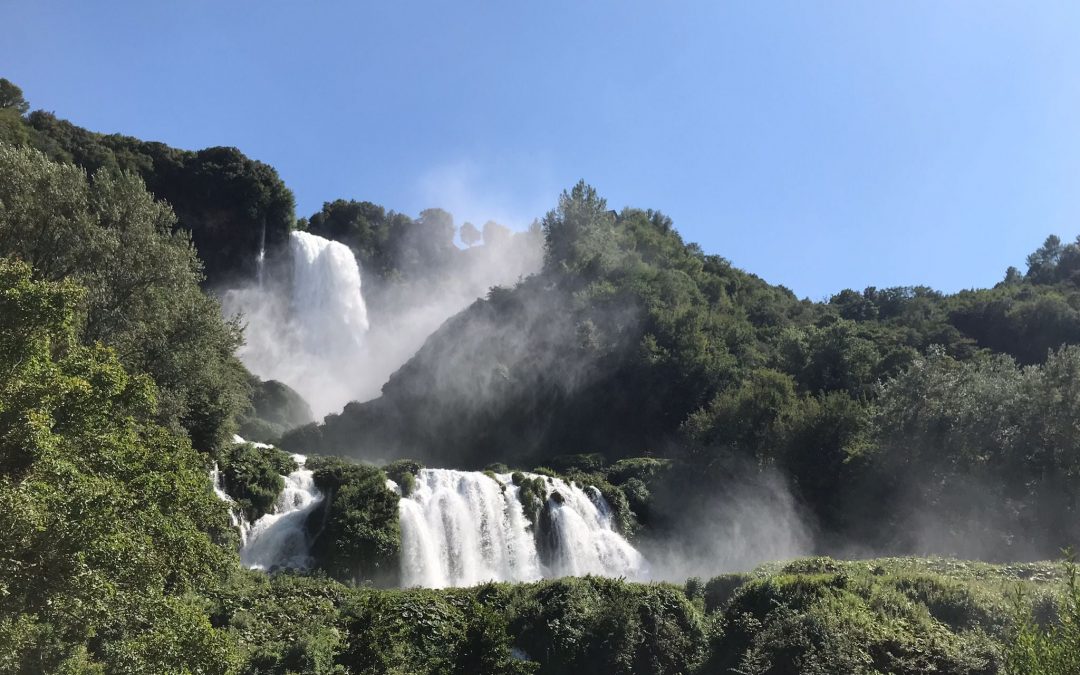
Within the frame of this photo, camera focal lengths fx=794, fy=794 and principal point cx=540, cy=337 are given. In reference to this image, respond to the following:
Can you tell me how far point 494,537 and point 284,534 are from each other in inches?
357

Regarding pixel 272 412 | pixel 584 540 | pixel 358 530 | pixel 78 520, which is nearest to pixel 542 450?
pixel 584 540

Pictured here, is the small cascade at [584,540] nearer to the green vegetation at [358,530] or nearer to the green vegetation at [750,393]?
the green vegetation at [750,393]

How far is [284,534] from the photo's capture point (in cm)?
3381

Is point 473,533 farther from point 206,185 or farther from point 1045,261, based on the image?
point 1045,261

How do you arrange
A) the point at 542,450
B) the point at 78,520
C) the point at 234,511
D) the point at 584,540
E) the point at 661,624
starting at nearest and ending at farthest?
the point at 78,520, the point at 661,624, the point at 234,511, the point at 584,540, the point at 542,450

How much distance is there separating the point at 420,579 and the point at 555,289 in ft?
114

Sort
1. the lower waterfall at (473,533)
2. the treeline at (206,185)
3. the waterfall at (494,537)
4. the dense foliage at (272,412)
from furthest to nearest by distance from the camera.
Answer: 1. the treeline at (206,185)
2. the dense foliage at (272,412)
3. the waterfall at (494,537)
4. the lower waterfall at (473,533)

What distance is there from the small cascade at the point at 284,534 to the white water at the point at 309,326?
40.5 meters

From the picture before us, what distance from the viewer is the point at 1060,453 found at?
34.7 m

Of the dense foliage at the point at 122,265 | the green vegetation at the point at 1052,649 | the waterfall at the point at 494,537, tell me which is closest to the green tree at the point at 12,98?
the dense foliage at the point at 122,265

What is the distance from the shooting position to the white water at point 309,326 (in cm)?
7638

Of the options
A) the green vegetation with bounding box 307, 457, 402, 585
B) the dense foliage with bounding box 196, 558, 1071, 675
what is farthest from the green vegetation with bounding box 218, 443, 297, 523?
the dense foliage with bounding box 196, 558, 1071, 675

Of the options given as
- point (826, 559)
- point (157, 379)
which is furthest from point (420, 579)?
point (826, 559)

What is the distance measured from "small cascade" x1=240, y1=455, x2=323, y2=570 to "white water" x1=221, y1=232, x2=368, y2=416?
40.5 meters
